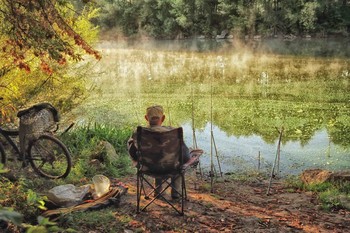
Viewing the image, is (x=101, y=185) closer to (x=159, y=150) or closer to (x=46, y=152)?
(x=159, y=150)

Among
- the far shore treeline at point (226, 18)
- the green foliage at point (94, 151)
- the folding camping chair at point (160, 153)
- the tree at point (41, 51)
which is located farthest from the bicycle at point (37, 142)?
the far shore treeline at point (226, 18)

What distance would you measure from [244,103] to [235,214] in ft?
30.3

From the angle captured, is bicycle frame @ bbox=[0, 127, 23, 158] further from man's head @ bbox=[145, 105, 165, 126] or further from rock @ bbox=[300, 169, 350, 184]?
rock @ bbox=[300, 169, 350, 184]

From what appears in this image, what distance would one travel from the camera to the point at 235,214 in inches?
165

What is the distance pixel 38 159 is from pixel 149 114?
1.85 meters

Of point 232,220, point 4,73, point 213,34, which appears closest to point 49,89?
point 4,73

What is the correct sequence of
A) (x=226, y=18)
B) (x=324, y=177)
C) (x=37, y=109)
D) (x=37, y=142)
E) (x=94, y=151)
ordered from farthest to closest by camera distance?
(x=226, y=18) < (x=94, y=151) < (x=324, y=177) < (x=37, y=142) < (x=37, y=109)

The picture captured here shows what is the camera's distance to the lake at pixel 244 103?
8234 mm

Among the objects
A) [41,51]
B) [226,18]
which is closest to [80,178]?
[41,51]

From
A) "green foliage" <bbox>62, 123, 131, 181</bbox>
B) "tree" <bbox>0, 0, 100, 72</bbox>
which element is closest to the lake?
"green foliage" <bbox>62, 123, 131, 181</bbox>

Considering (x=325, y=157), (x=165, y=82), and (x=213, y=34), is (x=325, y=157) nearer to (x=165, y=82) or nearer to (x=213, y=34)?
(x=165, y=82)

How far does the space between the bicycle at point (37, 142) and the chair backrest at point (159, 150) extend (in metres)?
1.42

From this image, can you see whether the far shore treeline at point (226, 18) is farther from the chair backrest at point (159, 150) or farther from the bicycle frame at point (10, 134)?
the chair backrest at point (159, 150)

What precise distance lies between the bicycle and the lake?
2189mm
